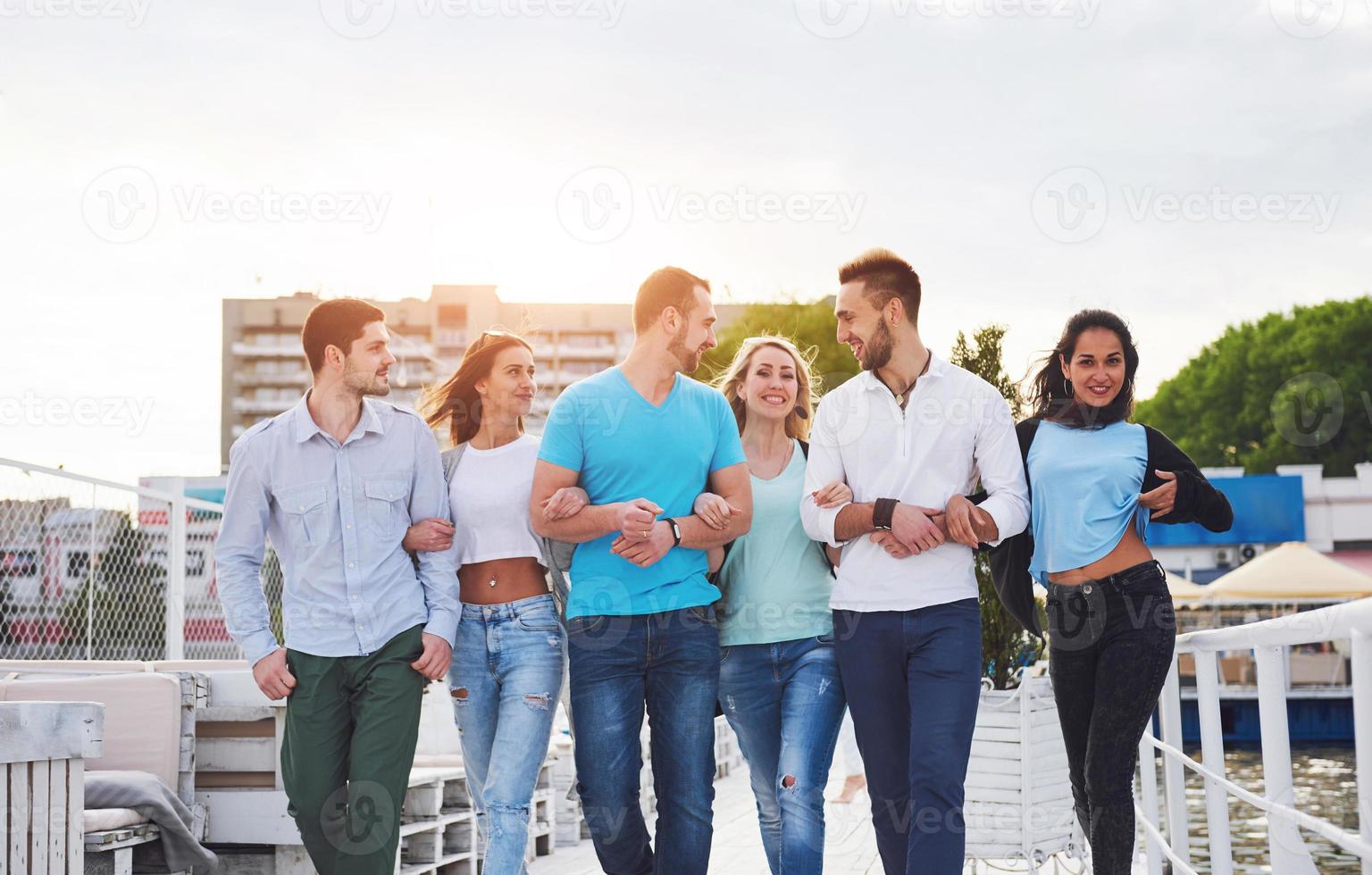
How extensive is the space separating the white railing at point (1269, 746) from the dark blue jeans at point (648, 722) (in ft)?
4.53

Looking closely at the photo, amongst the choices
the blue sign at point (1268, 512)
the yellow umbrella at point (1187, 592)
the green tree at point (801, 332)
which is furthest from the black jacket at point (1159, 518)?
the blue sign at point (1268, 512)

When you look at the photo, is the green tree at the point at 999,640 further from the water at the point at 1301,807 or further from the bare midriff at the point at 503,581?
the water at the point at 1301,807

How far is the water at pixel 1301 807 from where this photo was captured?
14664mm

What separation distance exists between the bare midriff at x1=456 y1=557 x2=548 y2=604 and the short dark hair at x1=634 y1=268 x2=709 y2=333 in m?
0.80

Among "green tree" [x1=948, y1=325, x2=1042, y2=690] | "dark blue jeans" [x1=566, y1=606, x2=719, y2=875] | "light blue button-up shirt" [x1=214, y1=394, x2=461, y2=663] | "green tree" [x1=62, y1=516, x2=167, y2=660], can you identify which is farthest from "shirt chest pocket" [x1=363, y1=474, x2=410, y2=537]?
"green tree" [x1=62, y1=516, x2=167, y2=660]

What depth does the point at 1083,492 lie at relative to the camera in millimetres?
3709

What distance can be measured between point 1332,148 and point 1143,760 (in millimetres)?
14982

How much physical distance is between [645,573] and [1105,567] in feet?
4.33

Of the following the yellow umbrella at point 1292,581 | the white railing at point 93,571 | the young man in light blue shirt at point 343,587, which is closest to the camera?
the young man in light blue shirt at point 343,587

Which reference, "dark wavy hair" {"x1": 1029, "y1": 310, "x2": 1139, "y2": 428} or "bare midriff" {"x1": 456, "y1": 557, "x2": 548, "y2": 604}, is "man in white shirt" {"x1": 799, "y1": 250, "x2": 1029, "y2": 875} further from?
"bare midriff" {"x1": 456, "y1": 557, "x2": 548, "y2": 604}

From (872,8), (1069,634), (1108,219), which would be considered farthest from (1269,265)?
(1069,634)

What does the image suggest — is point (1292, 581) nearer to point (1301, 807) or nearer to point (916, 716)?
point (1301, 807)

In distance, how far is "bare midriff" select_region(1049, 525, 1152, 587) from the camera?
367cm

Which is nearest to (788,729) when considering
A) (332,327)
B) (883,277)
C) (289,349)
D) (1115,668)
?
(1115,668)
